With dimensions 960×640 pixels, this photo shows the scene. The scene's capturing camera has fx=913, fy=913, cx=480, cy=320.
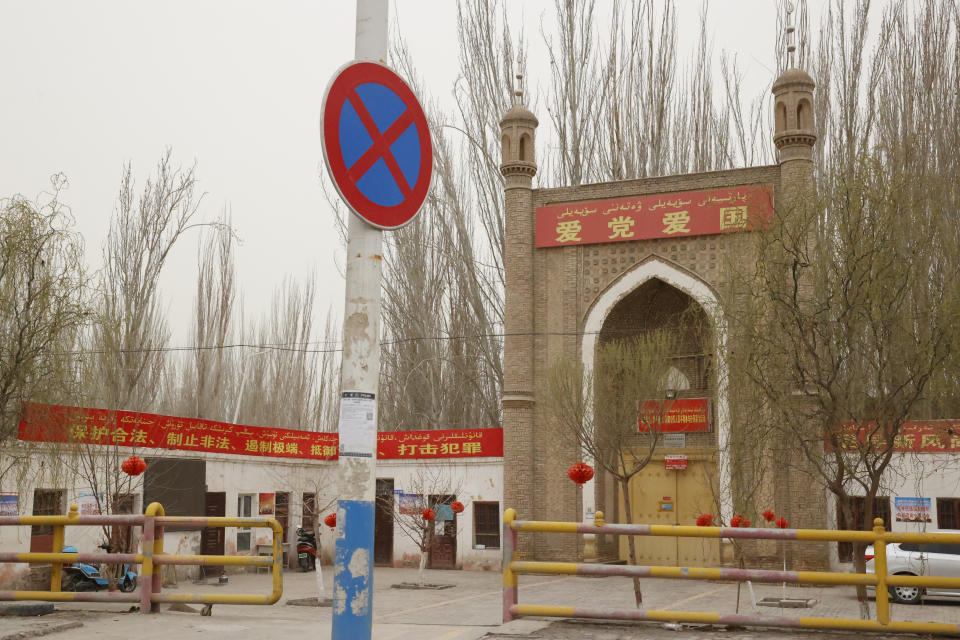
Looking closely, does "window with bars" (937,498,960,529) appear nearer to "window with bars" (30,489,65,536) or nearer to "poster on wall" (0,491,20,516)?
"window with bars" (30,489,65,536)

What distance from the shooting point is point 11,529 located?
16797mm

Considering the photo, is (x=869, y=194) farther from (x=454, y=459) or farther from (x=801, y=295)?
(x=454, y=459)

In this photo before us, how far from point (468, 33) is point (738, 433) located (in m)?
20.7

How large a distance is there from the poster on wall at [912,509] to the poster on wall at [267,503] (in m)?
15.6

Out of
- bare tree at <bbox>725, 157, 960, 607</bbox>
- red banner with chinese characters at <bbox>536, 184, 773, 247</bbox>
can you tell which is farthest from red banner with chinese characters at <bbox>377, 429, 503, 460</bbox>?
bare tree at <bbox>725, 157, 960, 607</bbox>

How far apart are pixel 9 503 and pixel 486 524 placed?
39.9 feet

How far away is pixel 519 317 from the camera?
24.6 metres

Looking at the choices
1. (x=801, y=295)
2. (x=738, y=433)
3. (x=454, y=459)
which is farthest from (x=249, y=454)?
(x=801, y=295)

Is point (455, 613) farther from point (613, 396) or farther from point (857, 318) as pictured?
point (857, 318)

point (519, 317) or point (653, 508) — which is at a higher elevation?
point (519, 317)

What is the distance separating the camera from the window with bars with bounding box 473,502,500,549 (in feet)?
80.4

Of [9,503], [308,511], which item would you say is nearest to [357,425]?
[9,503]

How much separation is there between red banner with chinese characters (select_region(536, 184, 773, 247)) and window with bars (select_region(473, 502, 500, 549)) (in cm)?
733

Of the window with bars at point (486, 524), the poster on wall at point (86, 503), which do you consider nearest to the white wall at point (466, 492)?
the window with bars at point (486, 524)
